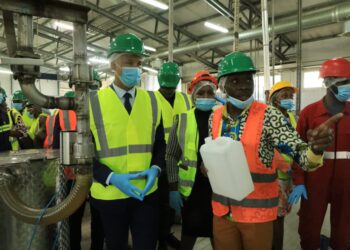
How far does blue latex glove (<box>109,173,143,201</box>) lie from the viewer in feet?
3.99

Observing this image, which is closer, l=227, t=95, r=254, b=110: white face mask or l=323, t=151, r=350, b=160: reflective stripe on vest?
l=227, t=95, r=254, b=110: white face mask

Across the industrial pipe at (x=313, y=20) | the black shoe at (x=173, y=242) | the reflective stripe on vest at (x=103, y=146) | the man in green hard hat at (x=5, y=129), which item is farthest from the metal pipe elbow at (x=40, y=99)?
the industrial pipe at (x=313, y=20)

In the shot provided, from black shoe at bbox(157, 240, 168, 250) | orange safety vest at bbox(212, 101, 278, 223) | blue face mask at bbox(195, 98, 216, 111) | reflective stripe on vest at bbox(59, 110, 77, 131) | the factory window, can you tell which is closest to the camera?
orange safety vest at bbox(212, 101, 278, 223)

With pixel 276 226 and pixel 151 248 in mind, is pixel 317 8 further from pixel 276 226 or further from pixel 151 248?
pixel 151 248

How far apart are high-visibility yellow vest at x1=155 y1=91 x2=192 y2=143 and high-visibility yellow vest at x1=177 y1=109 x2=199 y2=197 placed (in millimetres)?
499

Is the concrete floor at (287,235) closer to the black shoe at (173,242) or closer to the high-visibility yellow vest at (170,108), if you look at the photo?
the black shoe at (173,242)

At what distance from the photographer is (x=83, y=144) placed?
116 centimetres

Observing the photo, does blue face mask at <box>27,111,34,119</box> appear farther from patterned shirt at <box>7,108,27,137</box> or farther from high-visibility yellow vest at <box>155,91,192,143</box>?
high-visibility yellow vest at <box>155,91,192,143</box>

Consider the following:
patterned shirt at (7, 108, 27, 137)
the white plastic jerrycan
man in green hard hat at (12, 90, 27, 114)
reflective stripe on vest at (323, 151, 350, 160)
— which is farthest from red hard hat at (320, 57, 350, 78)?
man in green hard hat at (12, 90, 27, 114)

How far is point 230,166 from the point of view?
1084 mm

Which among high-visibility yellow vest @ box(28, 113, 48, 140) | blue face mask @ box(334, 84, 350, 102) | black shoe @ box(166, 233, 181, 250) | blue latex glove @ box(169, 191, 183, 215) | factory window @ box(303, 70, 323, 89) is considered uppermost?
factory window @ box(303, 70, 323, 89)

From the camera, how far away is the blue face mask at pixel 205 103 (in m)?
1.70

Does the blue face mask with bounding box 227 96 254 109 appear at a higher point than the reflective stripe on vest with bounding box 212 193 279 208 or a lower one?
higher

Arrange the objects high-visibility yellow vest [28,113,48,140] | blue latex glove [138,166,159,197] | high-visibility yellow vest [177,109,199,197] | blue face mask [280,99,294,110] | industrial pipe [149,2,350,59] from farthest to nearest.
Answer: industrial pipe [149,2,350,59]
high-visibility yellow vest [28,113,48,140]
blue face mask [280,99,294,110]
high-visibility yellow vest [177,109,199,197]
blue latex glove [138,166,159,197]
